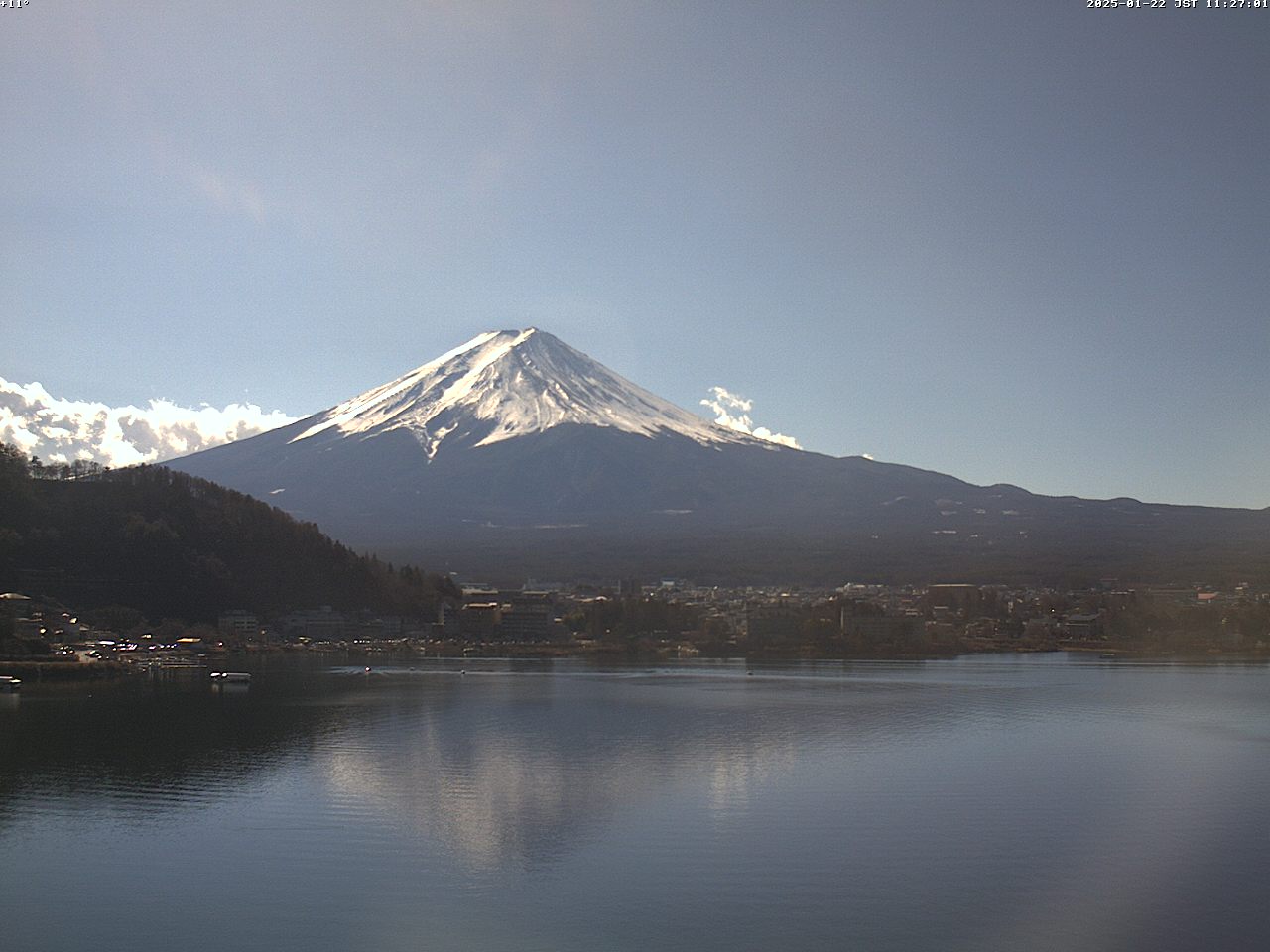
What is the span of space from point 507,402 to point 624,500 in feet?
83.5

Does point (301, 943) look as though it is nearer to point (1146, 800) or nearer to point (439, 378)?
point (1146, 800)

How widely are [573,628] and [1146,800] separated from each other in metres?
48.4

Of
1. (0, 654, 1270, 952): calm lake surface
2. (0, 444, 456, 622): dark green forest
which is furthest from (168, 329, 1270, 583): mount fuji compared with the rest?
(0, 654, 1270, 952): calm lake surface

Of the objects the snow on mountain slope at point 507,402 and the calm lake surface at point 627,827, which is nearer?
the calm lake surface at point 627,827

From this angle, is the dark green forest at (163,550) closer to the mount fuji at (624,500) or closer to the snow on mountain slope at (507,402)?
the mount fuji at (624,500)

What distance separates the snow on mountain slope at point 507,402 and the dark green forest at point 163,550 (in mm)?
67160

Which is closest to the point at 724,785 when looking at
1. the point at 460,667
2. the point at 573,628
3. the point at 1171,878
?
the point at 1171,878

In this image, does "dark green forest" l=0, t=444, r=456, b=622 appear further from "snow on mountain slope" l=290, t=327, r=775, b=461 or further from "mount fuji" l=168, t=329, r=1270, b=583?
"snow on mountain slope" l=290, t=327, r=775, b=461

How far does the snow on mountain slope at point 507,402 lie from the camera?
135500mm

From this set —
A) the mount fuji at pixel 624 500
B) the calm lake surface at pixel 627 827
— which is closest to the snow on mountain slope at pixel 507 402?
the mount fuji at pixel 624 500

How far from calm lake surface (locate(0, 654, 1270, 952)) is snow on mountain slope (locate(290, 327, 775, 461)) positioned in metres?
104

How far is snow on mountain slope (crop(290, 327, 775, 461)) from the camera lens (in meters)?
136

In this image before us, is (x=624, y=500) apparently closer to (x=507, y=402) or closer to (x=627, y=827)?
(x=507, y=402)

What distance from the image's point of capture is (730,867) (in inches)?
535
